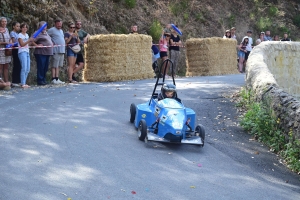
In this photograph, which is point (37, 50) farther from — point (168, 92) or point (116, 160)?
point (116, 160)

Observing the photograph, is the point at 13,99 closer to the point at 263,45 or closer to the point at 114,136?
the point at 114,136

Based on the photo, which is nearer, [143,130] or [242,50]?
[143,130]

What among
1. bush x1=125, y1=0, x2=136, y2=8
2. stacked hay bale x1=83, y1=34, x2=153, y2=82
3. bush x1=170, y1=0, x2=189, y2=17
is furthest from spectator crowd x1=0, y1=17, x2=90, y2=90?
bush x1=170, y1=0, x2=189, y2=17

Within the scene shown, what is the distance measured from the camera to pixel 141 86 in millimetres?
16406

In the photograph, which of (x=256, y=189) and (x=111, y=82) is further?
(x=111, y=82)

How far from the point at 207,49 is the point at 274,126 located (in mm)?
13866

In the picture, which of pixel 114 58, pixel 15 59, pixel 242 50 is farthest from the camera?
pixel 242 50

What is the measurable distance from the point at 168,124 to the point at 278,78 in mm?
8908

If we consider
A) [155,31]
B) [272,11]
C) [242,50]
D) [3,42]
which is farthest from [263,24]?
[3,42]

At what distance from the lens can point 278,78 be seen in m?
17.1

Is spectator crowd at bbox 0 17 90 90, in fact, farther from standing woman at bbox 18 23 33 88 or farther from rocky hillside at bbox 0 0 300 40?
rocky hillside at bbox 0 0 300 40

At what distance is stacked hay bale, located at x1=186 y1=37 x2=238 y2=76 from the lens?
2362cm

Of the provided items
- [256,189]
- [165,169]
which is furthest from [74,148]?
[256,189]

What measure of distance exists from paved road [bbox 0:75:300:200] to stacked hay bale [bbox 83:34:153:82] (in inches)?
238
